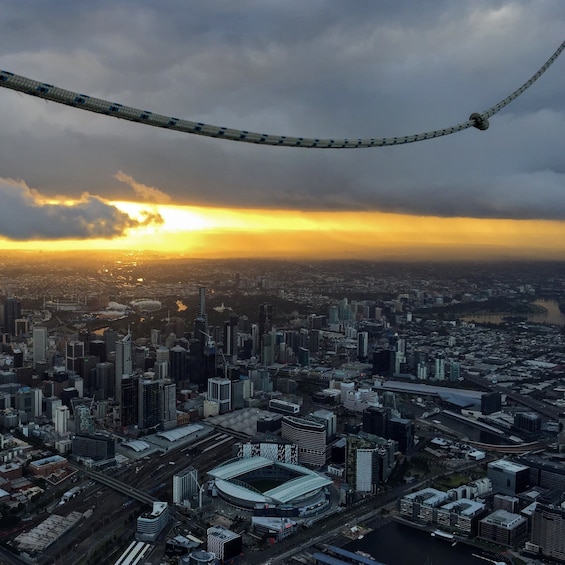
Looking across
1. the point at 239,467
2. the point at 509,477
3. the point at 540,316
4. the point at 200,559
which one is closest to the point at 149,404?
the point at 239,467

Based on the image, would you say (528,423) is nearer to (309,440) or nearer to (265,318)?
(309,440)

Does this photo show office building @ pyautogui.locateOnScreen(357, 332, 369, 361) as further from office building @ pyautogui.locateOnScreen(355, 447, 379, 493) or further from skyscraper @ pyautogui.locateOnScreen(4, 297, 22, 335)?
skyscraper @ pyautogui.locateOnScreen(4, 297, 22, 335)

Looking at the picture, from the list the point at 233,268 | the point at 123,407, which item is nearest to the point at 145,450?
the point at 123,407

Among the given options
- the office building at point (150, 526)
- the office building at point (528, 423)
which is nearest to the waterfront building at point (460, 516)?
the office building at point (150, 526)

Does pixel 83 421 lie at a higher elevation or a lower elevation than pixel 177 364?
lower

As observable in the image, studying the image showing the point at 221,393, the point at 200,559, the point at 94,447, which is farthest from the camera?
the point at 221,393

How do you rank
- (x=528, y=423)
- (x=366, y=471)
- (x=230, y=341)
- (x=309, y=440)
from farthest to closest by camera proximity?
1. (x=230, y=341)
2. (x=528, y=423)
3. (x=309, y=440)
4. (x=366, y=471)
